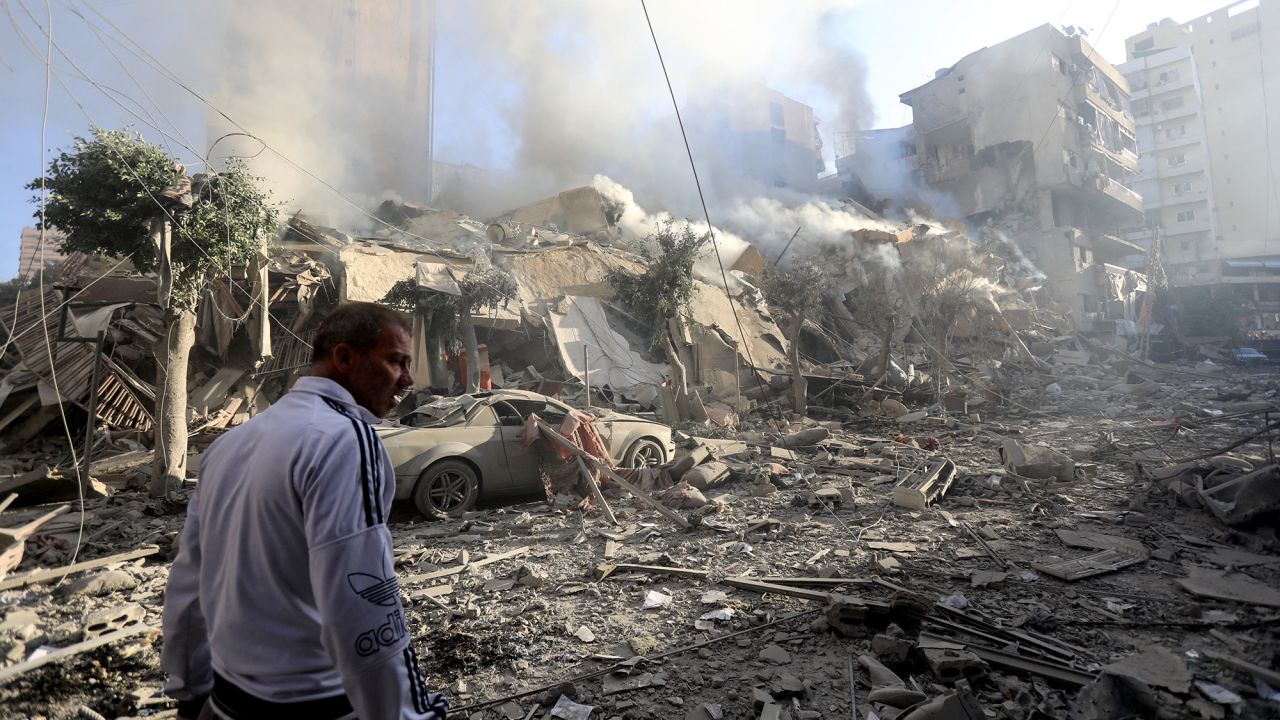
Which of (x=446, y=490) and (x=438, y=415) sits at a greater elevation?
(x=438, y=415)

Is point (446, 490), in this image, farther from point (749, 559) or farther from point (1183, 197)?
point (1183, 197)

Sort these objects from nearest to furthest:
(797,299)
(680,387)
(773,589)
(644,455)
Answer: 1. (773,589)
2. (644,455)
3. (680,387)
4. (797,299)

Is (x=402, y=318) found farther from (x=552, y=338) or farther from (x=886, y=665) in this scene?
(x=552, y=338)

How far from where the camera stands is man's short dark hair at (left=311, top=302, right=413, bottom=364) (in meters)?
1.59

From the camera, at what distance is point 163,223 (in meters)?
8.31

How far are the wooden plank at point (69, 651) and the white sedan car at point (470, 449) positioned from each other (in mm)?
2853

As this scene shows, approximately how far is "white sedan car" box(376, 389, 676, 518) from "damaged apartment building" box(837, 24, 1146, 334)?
35857mm

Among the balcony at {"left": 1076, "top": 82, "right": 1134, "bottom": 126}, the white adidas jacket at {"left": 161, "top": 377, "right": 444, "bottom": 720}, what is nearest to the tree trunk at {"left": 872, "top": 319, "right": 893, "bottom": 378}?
the white adidas jacket at {"left": 161, "top": 377, "right": 444, "bottom": 720}

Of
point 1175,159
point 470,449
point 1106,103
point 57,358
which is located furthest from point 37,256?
point 1175,159

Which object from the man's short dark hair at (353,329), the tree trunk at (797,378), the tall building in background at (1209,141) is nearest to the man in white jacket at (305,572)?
the man's short dark hair at (353,329)

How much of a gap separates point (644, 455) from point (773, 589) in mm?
4759

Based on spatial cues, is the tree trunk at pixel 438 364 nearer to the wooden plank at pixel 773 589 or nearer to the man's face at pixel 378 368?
the wooden plank at pixel 773 589

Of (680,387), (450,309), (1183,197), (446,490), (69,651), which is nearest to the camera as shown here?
(69,651)

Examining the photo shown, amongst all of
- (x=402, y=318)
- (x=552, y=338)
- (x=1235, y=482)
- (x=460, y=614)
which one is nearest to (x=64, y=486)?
(x=460, y=614)
